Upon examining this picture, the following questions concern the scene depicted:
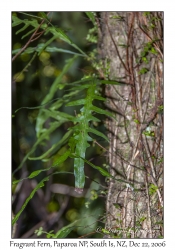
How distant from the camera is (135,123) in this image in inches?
46.0

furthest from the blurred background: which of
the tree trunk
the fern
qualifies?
→ the fern

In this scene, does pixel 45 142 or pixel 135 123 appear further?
pixel 45 142

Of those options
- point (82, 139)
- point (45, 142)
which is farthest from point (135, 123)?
point (45, 142)

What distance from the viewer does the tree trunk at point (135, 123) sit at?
110 centimetres

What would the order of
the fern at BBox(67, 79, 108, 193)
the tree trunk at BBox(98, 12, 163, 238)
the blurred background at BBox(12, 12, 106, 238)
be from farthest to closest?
the blurred background at BBox(12, 12, 106, 238) < the tree trunk at BBox(98, 12, 163, 238) < the fern at BBox(67, 79, 108, 193)

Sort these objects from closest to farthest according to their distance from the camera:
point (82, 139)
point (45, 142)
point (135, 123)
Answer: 1. point (82, 139)
2. point (135, 123)
3. point (45, 142)

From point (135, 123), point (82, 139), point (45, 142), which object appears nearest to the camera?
point (82, 139)

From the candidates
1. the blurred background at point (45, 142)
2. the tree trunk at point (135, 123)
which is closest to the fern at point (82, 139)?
the tree trunk at point (135, 123)

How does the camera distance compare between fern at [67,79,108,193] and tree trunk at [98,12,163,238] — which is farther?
tree trunk at [98,12,163,238]

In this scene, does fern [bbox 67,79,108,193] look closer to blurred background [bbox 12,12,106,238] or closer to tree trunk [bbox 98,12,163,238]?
tree trunk [bbox 98,12,163,238]

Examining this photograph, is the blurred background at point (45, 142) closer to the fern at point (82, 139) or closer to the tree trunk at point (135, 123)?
the tree trunk at point (135, 123)

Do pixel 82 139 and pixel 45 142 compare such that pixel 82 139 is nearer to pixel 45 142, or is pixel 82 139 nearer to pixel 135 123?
pixel 135 123

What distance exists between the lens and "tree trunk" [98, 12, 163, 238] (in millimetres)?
1097
